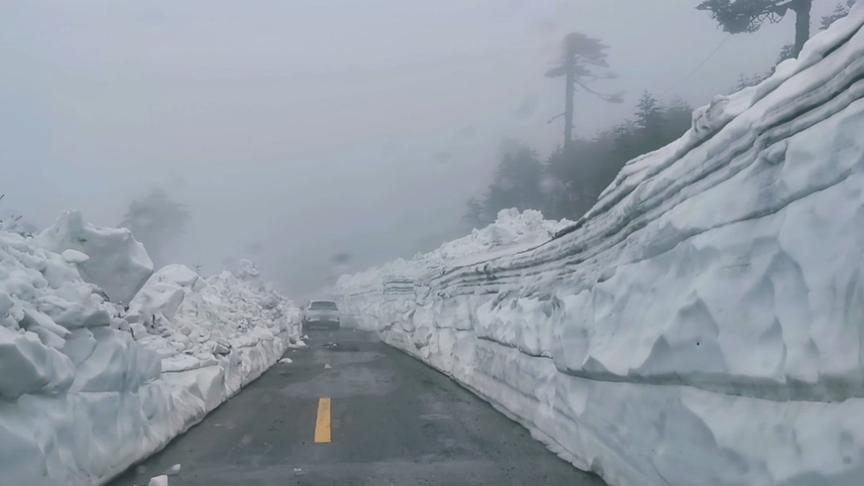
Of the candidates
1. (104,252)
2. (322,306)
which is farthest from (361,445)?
(322,306)

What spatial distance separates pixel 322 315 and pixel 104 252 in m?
28.5

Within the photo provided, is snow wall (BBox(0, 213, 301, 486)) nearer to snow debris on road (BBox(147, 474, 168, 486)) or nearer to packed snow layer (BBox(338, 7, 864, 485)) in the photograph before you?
snow debris on road (BBox(147, 474, 168, 486))

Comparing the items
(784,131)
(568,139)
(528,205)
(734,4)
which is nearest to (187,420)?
(784,131)

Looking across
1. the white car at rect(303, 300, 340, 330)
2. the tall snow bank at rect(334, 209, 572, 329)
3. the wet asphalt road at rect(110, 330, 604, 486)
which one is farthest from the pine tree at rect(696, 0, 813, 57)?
the white car at rect(303, 300, 340, 330)

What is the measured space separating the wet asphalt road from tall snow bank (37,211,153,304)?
219 centimetres

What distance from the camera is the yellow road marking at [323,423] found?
7.95m

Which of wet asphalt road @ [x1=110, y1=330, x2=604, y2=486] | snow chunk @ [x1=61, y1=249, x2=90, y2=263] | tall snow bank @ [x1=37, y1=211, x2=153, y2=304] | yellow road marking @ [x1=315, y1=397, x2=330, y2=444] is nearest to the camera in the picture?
wet asphalt road @ [x1=110, y1=330, x2=604, y2=486]

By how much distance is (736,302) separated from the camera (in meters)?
3.90

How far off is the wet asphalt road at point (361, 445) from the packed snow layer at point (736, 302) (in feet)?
2.35

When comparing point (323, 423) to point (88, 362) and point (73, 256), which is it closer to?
point (88, 362)

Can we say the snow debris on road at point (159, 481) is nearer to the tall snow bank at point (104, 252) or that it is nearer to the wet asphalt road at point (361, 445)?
the wet asphalt road at point (361, 445)

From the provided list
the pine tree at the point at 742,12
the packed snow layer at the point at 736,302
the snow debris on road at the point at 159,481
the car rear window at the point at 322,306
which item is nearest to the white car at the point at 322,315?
the car rear window at the point at 322,306

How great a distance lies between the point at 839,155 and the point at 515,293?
8232 millimetres

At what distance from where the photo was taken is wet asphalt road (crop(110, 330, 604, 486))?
6.17m
